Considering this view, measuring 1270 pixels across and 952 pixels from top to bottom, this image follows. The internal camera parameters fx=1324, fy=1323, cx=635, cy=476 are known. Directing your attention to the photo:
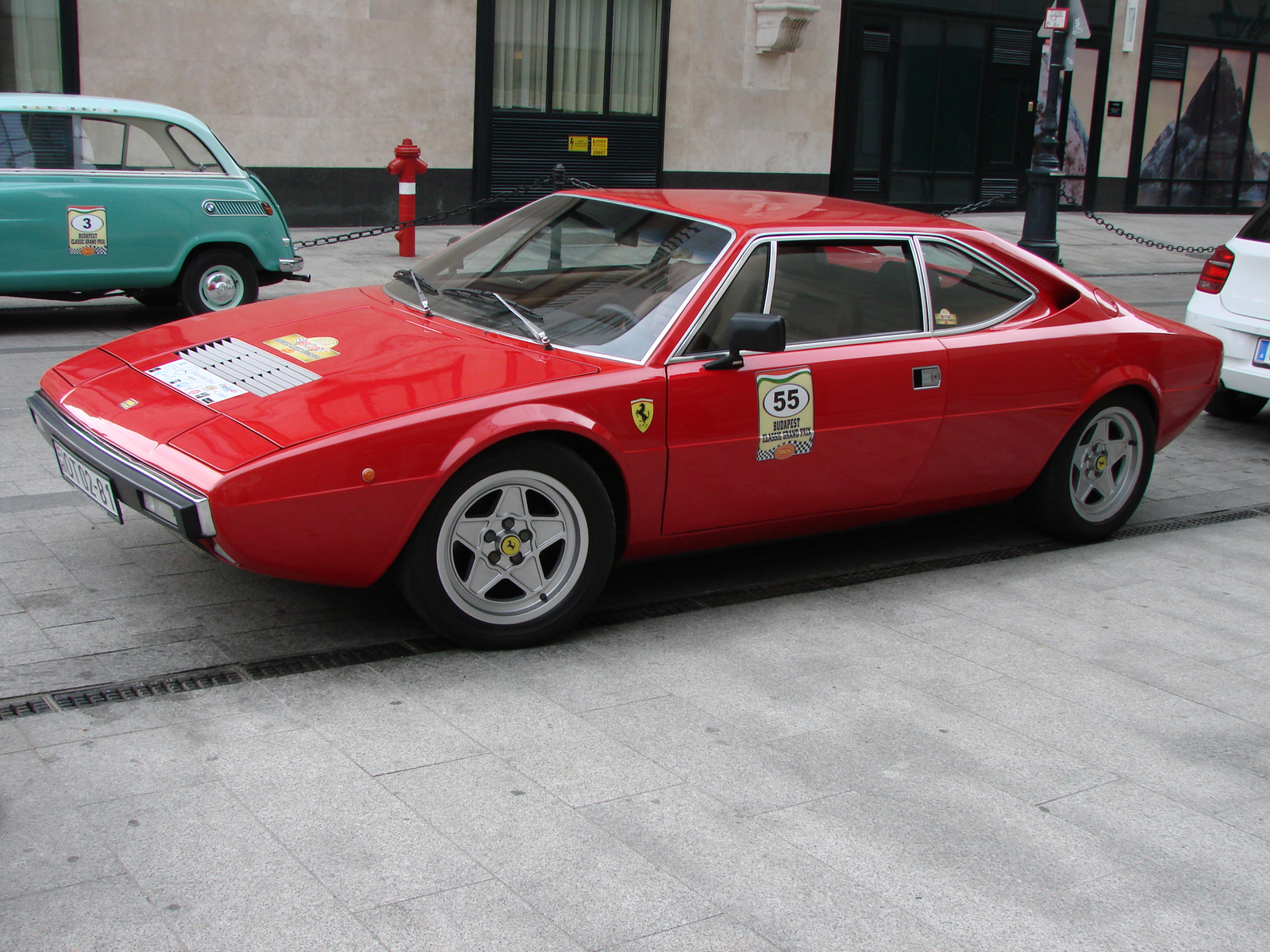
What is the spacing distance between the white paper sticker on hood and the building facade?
1085 centimetres

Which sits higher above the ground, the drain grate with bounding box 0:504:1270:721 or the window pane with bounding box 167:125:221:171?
the window pane with bounding box 167:125:221:171

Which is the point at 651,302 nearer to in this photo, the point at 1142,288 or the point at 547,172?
the point at 1142,288

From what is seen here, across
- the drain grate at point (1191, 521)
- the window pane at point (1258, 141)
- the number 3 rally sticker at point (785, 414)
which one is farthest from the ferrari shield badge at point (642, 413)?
the window pane at point (1258, 141)

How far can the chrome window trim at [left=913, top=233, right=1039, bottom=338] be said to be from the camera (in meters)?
5.26

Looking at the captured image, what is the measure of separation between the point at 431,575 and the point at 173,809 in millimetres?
1126

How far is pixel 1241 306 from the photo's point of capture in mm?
7961

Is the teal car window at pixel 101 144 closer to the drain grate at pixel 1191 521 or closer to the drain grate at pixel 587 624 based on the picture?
the drain grate at pixel 587 624

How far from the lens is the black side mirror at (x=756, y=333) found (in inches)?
174

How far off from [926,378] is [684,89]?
14603 mm

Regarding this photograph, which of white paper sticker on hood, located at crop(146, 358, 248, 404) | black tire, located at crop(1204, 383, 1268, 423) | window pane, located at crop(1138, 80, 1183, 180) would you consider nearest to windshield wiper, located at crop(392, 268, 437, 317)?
white paper sticker on hood, located at crop(146, 358, 248, 404)

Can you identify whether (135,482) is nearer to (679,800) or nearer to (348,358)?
(348,358)

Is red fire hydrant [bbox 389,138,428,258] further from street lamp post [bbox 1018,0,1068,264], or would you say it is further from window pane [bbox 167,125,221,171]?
street lamp post [bbox 1018,0,1068,264]

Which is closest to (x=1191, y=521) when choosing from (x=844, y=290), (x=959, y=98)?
(x=844, y=290)

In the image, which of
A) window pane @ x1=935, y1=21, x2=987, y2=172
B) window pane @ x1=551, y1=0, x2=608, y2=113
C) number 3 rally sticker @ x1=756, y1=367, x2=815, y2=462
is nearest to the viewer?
number 3 rally sticker @ x1=756, y1=367, x2=815, y2=462
